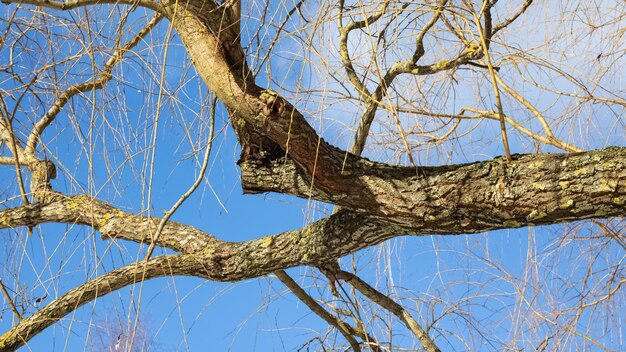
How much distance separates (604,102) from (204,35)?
1.20 metres

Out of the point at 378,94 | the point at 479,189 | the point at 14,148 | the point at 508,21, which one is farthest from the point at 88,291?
the point at 508,21

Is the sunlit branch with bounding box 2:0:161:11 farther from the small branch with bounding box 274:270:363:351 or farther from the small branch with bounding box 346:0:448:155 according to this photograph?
the small branch with bounding box 274:270:363:351

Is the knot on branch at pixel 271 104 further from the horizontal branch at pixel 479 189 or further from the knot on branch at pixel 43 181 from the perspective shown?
the knot on branch at pixel 43 181

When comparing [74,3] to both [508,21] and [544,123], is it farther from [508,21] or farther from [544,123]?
[508,21]

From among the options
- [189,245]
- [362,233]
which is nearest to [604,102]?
[362,233]

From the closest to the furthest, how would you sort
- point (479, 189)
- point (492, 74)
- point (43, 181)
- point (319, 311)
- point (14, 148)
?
point (492, 74), point (479, 189), point (14, 148), point (319, 311), point (43, 181)

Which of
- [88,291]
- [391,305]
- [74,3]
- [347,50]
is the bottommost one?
[391,305]

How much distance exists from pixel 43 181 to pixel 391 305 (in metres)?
1.38

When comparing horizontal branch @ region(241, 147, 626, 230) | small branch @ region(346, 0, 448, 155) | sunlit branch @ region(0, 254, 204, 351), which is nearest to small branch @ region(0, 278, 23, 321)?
sunlit branch @ region(0, 254, 204, 351)

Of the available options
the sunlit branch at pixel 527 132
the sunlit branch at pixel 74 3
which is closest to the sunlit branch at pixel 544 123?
the sunlit branch at pixel 527 132

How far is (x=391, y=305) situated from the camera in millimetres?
2271

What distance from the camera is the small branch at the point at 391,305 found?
2.20 metres

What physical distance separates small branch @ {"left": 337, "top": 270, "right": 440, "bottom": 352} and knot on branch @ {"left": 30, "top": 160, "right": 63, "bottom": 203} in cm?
108

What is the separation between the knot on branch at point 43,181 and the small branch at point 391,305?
1.08 metres
